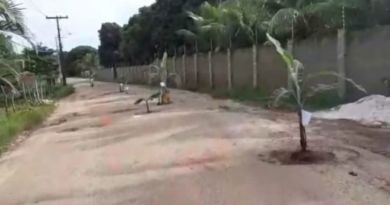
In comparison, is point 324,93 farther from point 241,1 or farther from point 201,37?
point 201,37

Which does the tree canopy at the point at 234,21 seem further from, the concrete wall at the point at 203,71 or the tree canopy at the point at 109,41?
the tree canopy at the point at 109,41

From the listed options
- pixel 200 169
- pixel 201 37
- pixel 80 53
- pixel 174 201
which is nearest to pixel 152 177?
pixel 200 169

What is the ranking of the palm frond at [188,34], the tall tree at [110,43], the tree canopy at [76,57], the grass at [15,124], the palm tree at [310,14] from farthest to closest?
the tree canopy at [76,57]
the tall tree at [110,43]
the palm frond at [188,34]
the palm tree at [310,14]
the grass at [15,124]

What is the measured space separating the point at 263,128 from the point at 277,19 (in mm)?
9164

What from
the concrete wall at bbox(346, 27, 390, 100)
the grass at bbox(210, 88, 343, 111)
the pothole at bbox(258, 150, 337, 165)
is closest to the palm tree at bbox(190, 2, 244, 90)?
the grass at bbox(210, 88, 343, 111)

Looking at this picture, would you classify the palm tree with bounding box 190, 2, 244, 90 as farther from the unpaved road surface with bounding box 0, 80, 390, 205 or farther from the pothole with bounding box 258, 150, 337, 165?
the pothole with bounding box 258, 150, 337, 165

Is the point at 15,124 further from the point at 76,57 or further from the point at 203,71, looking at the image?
the point at 76,57

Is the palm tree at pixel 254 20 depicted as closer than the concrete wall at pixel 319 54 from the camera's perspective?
No

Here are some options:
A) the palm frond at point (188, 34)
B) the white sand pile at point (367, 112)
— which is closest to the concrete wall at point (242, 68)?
the palm frond at point (188, 34)

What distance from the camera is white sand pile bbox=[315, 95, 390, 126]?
1475 centimetres

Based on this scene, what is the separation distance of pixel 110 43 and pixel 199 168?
84.8 metres

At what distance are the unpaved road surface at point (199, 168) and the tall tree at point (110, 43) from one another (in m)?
75.8

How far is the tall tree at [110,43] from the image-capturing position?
300 feet

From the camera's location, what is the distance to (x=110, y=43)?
306 ft
